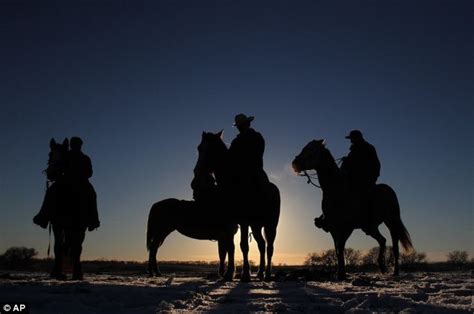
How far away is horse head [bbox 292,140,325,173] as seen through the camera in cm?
1105

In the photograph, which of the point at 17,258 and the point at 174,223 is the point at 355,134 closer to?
the point at 174,223

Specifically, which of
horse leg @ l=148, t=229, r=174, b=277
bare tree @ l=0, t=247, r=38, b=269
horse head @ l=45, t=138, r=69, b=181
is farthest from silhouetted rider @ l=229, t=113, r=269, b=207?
bare tree @ l=0, t=247, r=38, b=269

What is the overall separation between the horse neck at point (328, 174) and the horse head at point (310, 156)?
138 mm

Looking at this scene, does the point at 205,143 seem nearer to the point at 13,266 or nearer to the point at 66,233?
→ the point at 66,233

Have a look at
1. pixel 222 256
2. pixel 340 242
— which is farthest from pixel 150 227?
pixel 340 242

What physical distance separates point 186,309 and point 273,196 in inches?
261

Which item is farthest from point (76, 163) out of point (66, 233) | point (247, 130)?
point (247, 130)

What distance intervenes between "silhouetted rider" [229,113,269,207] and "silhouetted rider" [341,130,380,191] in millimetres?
2499

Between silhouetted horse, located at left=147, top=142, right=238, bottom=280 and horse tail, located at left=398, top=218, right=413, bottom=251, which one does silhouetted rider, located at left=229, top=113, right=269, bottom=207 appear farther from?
horse tail, located at left=398, top=218, right=413, bottom=251

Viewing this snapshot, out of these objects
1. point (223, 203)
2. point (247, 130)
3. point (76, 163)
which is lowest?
point (223, 203)

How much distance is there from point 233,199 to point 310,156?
6.62ft

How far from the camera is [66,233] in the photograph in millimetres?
10258

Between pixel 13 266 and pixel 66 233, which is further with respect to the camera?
pixel 13 266

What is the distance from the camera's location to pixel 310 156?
11.1 m
